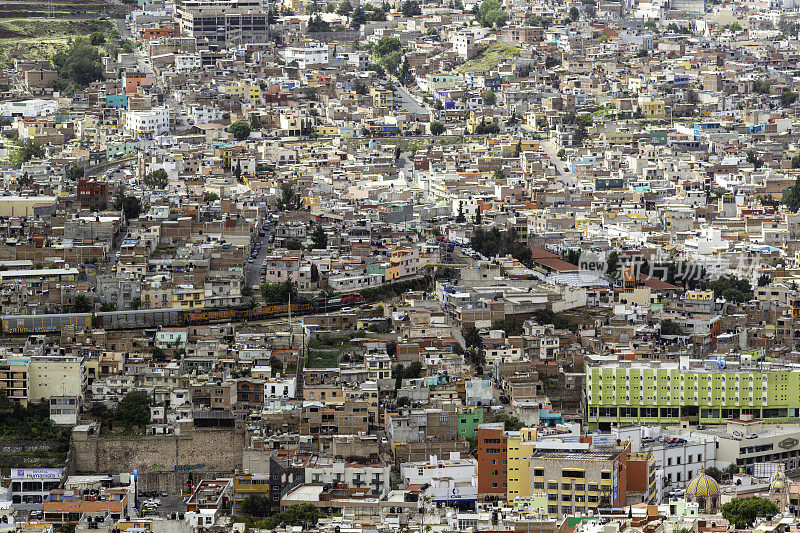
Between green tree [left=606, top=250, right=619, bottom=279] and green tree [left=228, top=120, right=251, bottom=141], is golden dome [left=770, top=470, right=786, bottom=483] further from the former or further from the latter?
green tree [left=228, top=120, right=251, bottom=141]

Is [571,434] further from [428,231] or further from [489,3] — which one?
[489,3]

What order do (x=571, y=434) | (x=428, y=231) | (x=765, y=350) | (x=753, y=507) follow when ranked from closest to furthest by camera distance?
(x=753, y=507)
(x=571, y=434)
(x=765, y=350)
(x=428, y=231)

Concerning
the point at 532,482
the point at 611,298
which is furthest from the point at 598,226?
the point at 532,482

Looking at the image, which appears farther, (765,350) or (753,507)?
(765,350)

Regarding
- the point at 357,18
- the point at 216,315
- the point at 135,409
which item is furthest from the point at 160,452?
the point at 357,18

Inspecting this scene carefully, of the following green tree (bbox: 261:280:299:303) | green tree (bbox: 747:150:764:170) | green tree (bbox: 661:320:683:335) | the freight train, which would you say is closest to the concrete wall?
the freight train
